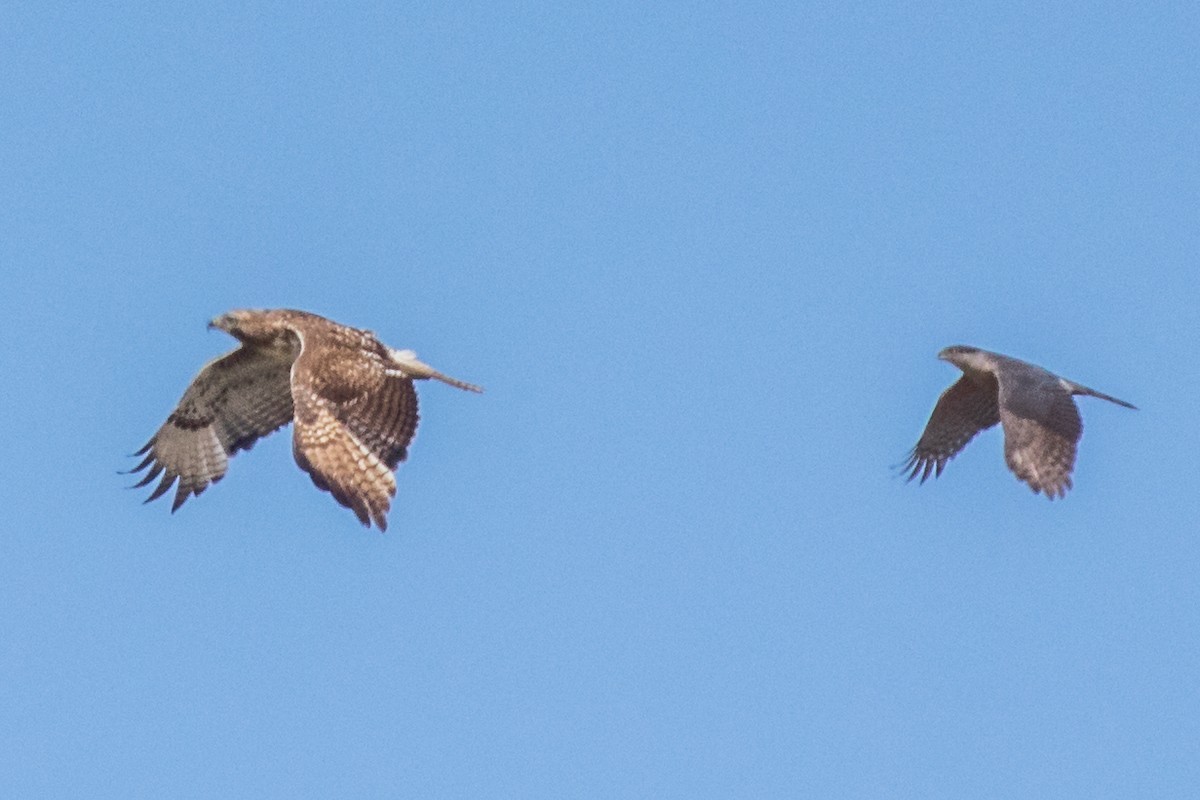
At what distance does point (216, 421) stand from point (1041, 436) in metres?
6.03

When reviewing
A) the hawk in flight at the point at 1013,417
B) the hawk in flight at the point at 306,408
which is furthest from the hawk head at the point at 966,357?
the hawk in flight at the point at 306,408

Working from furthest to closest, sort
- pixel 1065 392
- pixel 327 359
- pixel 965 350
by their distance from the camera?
pixel 965 350
pixel 1065 392
pixel 327 359

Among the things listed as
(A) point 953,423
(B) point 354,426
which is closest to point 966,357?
(A) point 953,423

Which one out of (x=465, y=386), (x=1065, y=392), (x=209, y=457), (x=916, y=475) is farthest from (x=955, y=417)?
(x=209, y=457)

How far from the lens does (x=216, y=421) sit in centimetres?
1845

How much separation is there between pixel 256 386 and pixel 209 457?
78 cm

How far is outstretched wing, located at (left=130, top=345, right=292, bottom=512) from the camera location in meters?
18.0

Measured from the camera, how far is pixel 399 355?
55.7ft

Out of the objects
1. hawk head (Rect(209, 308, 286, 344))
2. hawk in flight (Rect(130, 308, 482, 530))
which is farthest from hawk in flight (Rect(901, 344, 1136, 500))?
hawk head (Rect(209, 308, 286, 344))

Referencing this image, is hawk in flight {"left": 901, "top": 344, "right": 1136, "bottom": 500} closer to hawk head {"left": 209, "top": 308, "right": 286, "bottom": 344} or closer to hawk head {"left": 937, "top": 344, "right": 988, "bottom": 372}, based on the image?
hawk head {"left": 937, "top": 344, "right": 988, "bottom": 372}

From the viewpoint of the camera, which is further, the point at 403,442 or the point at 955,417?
the point at 955,417

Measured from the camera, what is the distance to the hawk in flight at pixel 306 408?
1552 cm

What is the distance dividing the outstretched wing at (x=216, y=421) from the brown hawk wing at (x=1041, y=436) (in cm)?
514

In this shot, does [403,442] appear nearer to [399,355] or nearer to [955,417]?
[399,355]
